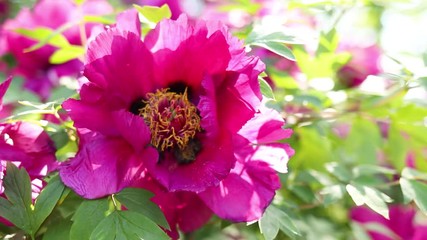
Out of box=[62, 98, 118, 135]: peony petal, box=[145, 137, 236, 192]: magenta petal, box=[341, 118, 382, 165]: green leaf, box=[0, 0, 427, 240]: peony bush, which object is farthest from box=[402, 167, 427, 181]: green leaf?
box=[62, 98, 118, 135]: peony petal

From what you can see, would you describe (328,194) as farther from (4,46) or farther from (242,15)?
(4,46)

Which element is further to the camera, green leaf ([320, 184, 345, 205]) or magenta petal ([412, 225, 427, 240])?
magenta petal ([412, 225, 427, 240])

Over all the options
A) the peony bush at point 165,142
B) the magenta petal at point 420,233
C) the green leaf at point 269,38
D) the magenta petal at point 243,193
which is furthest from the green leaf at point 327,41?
the magenta petal at point 420,233

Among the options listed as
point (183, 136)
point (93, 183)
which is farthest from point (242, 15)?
point (93, 183)

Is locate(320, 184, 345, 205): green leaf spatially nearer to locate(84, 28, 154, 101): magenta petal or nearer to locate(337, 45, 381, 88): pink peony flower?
locate(84, 28, 154, 101): magenta petal

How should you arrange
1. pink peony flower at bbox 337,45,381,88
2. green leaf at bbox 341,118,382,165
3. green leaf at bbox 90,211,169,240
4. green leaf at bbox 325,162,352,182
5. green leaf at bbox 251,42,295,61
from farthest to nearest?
pink peony flower at bbox 337,45,381,88
green leaf at bbox 341,118,382,165
green leaf at bbox 325,162,352,182
green leaf at bbox 251,42,295,61
green leaf at bbox 90,211,169,240

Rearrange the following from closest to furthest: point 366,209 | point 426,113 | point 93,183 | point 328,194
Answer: point 93,183
point 328,194
point 426,113
point 366,209

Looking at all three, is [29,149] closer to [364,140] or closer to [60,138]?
[60,138]
